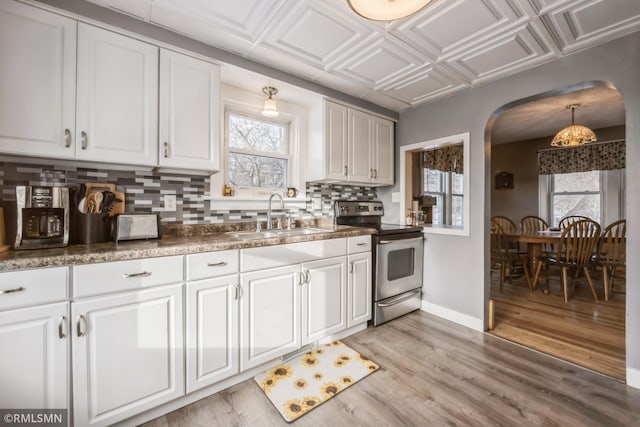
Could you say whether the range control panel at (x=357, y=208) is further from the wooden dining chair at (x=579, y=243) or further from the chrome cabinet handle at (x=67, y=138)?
the wooden dining chair at (x=579, y=243)

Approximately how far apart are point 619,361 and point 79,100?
404 cm

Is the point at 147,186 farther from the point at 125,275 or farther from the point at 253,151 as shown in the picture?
the point at 253,151

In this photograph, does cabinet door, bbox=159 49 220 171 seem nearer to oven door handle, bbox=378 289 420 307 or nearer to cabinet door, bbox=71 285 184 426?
cabinet door, bbox=71 285 184 426

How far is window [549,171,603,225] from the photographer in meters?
4.73

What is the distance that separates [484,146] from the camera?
2570 millimetres

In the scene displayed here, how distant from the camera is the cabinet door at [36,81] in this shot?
4.52ft

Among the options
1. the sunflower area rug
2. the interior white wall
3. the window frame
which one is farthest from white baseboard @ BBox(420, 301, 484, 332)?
the window frame

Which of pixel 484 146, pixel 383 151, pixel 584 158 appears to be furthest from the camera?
pixel 584 158

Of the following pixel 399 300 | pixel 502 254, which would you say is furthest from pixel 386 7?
pixel 502 254

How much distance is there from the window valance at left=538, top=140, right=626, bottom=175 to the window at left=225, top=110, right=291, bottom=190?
Answer: 17.0ft

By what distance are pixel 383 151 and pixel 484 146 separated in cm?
103

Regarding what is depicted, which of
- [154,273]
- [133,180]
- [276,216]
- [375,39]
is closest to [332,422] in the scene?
[154,273]

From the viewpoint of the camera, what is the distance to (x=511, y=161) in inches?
224

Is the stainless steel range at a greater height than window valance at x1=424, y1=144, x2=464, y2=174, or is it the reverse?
window valance at x1=424, y1=144, x2=464, y2=174
